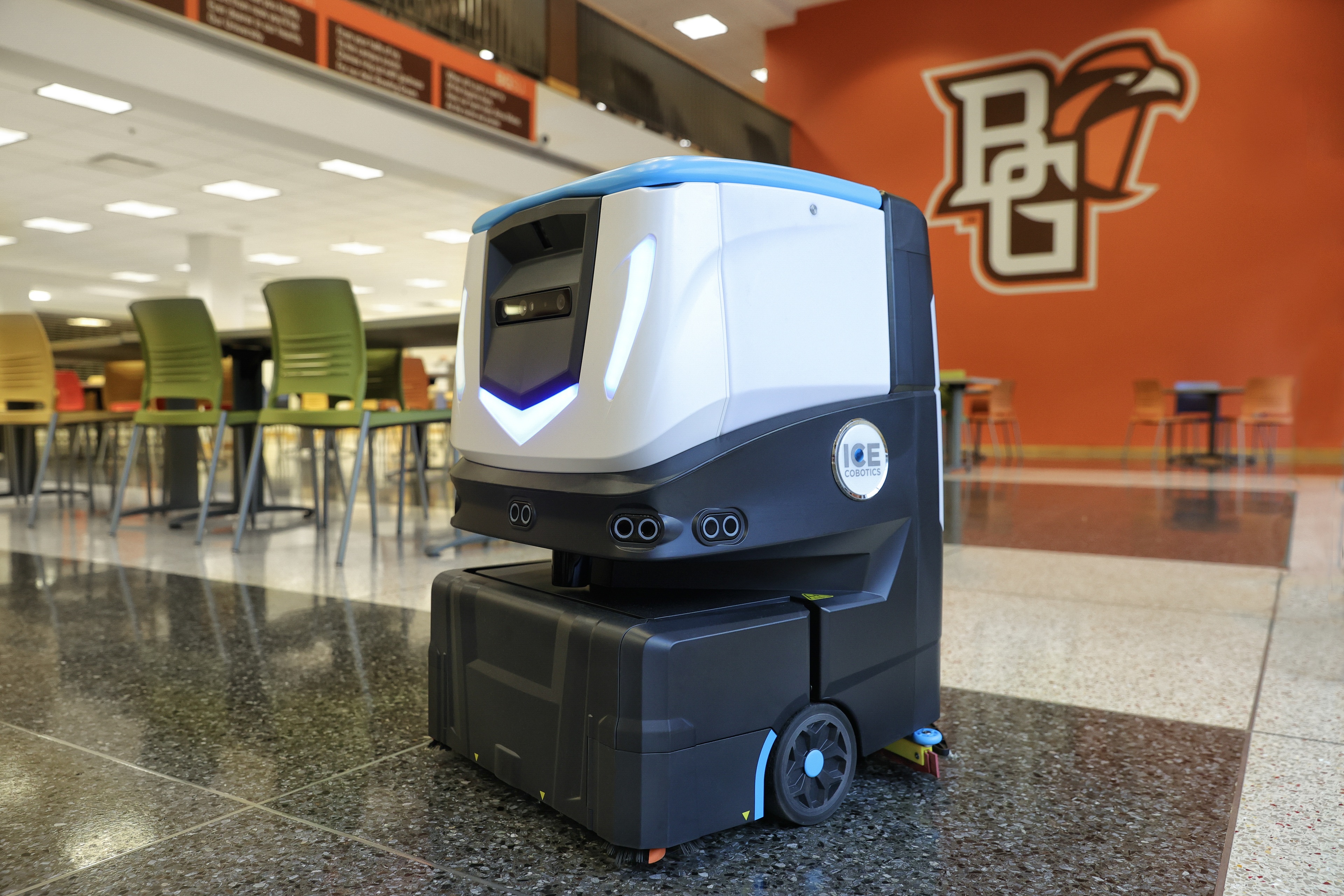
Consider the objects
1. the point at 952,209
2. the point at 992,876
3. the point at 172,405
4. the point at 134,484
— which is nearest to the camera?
the point at 992,876

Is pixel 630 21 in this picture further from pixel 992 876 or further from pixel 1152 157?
pixel 992 876

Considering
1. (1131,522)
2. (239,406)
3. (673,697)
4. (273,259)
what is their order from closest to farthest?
(673,697) < (1131,522) < (239,406) < (273,259)

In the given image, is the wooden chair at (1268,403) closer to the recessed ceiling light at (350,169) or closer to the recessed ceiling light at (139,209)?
the recessed ceiling light at (350,169)

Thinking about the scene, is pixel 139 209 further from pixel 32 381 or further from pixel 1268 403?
pixel 1268 403

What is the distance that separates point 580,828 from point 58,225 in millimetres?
11693

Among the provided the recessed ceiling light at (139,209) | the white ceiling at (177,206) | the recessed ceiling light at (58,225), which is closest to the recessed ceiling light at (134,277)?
the white ceiling at (177,206)

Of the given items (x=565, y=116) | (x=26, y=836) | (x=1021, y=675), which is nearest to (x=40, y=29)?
(x=565, y=116)

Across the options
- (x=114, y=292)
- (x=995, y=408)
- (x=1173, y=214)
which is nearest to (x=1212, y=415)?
(x=995, y=408)

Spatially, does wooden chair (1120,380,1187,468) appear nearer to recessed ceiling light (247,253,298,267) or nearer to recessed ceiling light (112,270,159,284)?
recessed ceiling light (247,253,298,267)

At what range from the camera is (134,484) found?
18.2 ft

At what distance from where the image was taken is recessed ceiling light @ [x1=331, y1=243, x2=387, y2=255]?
11492 millimetres

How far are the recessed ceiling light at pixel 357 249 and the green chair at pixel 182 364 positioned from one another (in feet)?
28.9

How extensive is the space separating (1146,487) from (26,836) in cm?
515

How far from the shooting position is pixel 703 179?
0.78 metres
